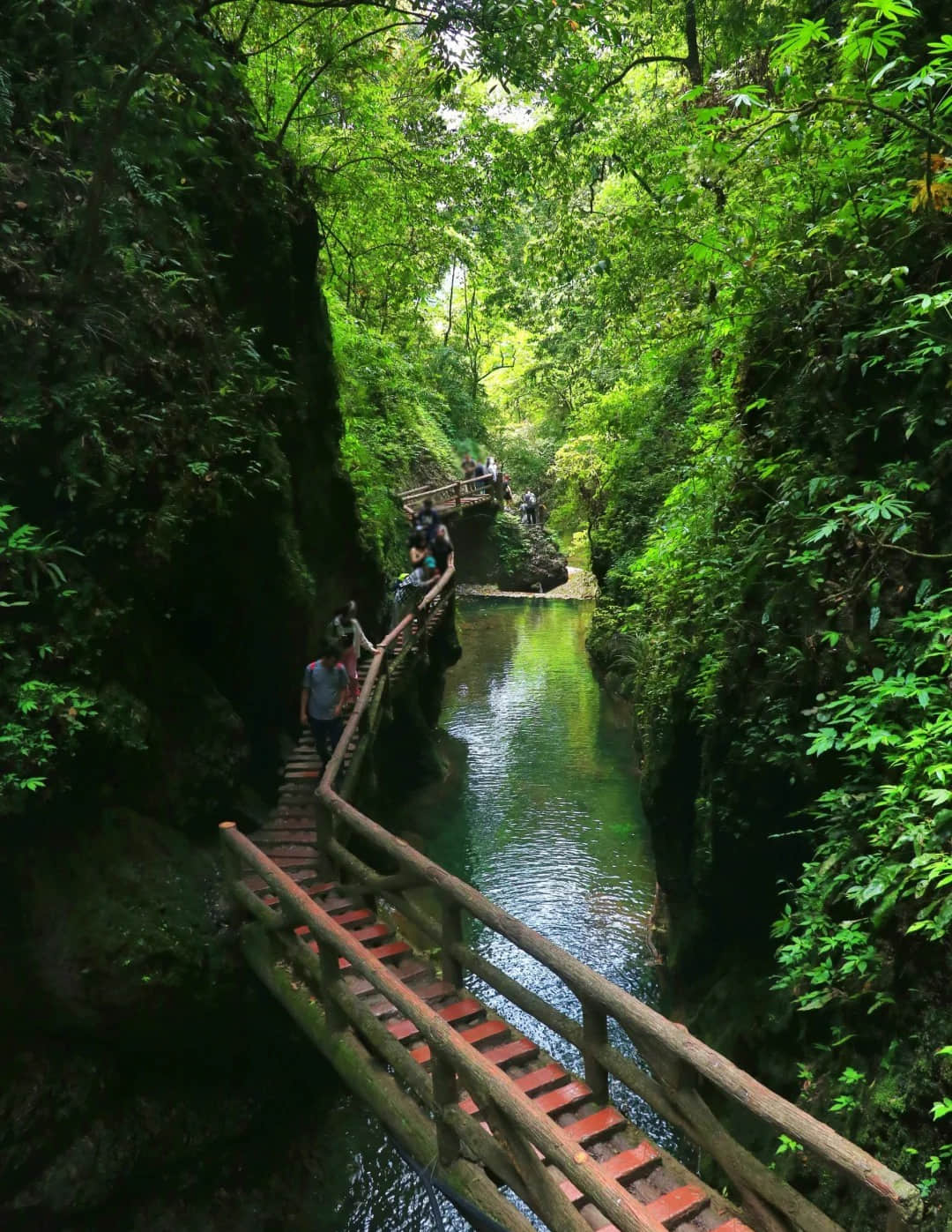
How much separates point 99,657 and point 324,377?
22.2 ft

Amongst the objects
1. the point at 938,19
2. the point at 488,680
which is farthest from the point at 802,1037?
the point at 488,680

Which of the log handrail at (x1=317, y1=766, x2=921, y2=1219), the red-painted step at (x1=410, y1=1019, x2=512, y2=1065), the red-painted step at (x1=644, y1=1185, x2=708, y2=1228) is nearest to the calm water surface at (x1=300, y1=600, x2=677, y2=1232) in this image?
the red-painted step at (x1=410, y1=1019, x2=512, y2=1065)

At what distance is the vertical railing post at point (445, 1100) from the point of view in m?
4.59

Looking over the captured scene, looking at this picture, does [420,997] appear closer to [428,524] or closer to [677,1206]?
[677,1206]

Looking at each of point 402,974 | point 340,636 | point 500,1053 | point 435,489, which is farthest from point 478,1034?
point 435,489

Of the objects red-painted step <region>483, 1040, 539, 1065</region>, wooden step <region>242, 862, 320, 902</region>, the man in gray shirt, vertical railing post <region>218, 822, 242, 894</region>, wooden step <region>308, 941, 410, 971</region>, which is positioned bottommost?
red-painted step <region>483, 1040, 539, 1065</region>

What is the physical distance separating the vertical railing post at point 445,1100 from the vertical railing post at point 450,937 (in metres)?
1.23

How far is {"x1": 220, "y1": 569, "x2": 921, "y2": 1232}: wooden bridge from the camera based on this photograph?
12.0 ft

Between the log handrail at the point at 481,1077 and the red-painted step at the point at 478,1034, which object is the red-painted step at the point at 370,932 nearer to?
the log handrail at the point at 481,1077

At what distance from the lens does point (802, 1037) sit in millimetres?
4789

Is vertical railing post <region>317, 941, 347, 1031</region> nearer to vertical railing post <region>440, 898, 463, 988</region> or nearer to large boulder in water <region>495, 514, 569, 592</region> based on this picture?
vertical railing post <region>440, 898, 463, 988</region>

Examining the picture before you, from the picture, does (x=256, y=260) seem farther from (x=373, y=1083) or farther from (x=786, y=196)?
(x=373, y=1083)

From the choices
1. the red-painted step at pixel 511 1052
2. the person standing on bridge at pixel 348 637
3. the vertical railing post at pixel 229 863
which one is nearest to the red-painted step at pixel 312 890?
the vertical railing post at pixel 229 863

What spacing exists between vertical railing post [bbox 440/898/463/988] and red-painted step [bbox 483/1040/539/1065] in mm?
Result: 699
